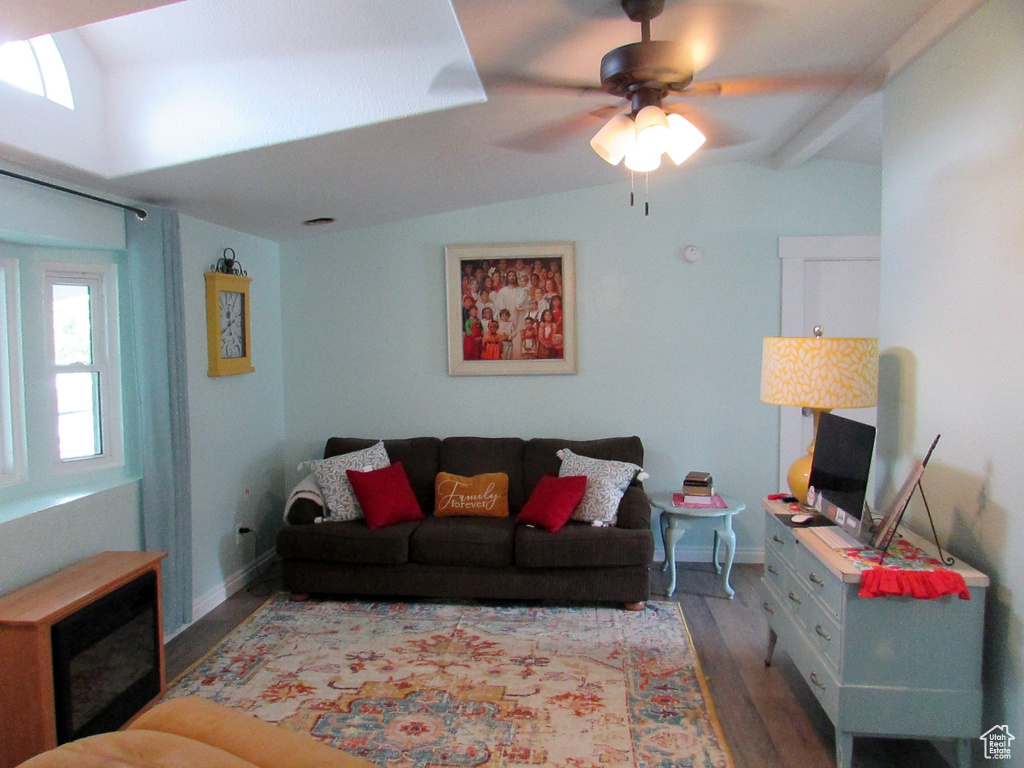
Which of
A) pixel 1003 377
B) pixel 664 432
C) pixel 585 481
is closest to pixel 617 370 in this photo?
pixel 664 432

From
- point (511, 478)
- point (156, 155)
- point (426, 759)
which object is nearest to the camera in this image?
point (426, 759)

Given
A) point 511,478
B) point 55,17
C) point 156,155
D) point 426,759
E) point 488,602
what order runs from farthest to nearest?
1. point 511,478
2. point 488,602
3. point 156,155
4. point 426,759
5. point 55,17

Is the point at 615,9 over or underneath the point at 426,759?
over

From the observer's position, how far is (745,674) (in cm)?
319

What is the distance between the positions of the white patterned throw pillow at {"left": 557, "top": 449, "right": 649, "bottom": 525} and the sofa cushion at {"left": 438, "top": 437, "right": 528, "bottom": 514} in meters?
0.32

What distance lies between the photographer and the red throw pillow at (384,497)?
13.3ft

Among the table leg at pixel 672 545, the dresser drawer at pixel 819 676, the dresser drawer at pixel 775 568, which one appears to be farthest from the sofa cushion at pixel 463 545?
the dresser drawer at pixel 819 676

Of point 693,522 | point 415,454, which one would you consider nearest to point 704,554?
point 693,522

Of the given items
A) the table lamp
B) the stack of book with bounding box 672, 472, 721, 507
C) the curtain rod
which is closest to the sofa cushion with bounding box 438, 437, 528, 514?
the stack of book with bounding box 672, 472, 721, 507

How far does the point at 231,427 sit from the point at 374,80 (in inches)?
92.2

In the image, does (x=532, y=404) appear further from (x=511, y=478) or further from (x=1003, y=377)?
(x=1003, y=377)

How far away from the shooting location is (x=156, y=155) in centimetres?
296

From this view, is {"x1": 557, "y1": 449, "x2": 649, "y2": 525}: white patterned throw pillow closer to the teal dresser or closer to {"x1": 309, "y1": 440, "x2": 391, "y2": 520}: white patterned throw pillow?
{"x1": 309, "y1": 440, "x2": 391, "y2": 520}: white patterned throw pillow

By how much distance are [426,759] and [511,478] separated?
208 cm
